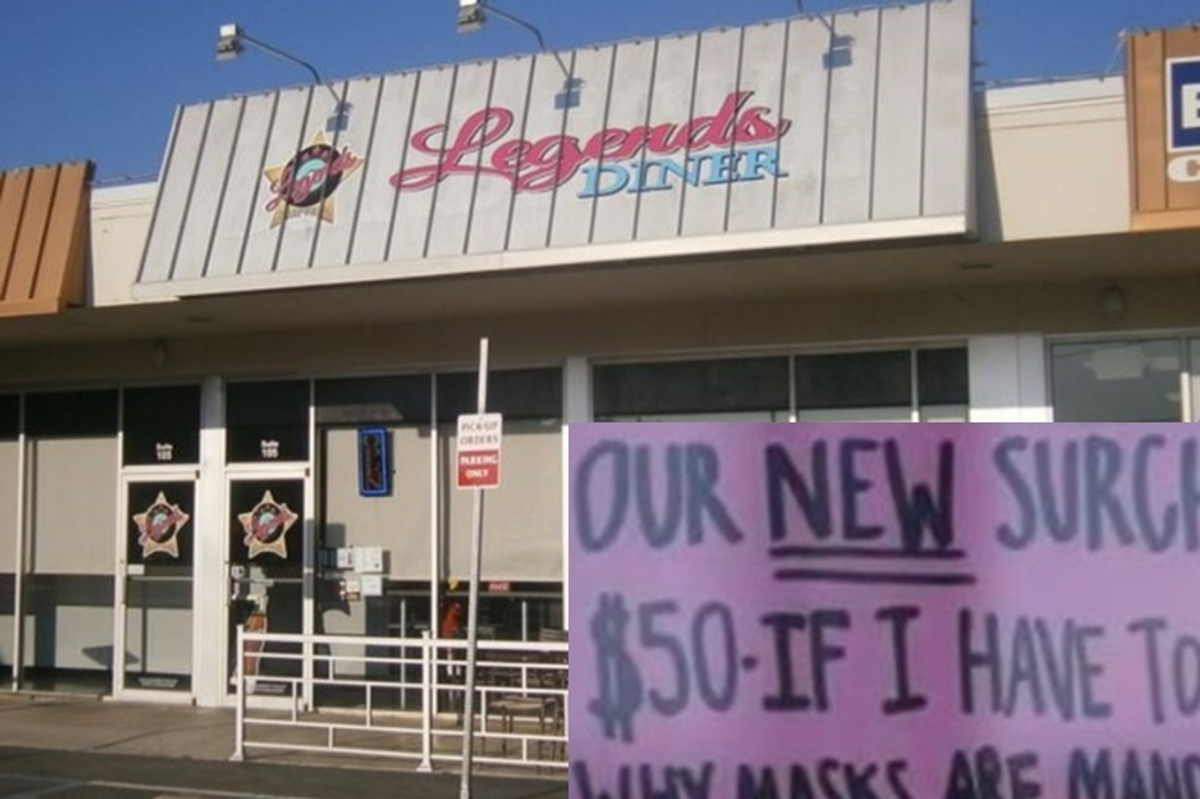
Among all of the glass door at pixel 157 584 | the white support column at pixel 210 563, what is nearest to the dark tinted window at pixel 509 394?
the white support column at pixel 210 563

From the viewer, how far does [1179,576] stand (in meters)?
4.86

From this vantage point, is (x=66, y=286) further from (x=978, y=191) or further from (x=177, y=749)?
(x=978, y=191)

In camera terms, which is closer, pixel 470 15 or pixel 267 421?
pixel 470 15

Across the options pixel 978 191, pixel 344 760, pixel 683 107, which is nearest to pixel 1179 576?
pixel 978 191

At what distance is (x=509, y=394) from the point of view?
1438cm

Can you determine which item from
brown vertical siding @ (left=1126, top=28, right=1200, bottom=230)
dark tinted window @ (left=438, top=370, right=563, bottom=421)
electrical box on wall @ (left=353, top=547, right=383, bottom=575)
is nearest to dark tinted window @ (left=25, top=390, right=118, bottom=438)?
electrical box on wall @ (left=353, top=547, right=383, bottom=575)

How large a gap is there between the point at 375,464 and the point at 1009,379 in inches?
230

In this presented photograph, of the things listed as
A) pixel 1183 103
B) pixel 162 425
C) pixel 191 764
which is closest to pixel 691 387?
pixel 1183 103

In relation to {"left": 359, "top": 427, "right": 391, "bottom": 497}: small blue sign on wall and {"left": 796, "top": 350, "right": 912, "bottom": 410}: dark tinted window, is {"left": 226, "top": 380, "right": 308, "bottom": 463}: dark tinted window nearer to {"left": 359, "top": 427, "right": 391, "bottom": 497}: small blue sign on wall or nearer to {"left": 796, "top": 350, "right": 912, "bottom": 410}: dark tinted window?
{"left": 359, "top": 427, "right": 391, "bottom": 497}: small blue sign on wall

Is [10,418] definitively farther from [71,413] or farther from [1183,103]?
[1183,103]

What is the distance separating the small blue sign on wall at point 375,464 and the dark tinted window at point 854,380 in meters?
3.97

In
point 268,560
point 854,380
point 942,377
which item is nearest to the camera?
point 942,377

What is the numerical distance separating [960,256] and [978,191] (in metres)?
0.62

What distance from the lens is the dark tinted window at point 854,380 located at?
1301 cm
